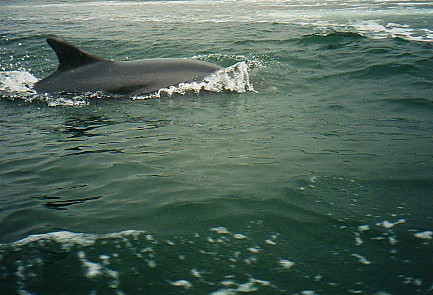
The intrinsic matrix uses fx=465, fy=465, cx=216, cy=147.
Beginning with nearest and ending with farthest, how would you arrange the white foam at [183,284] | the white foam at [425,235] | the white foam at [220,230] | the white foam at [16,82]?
the white foam at [183,284], the white foam at [425,235], the white foam at [220,230], the white foam at [16,82]

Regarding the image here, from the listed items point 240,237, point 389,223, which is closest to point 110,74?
point 240,237

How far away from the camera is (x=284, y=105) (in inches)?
297

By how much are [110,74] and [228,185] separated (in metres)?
4.99

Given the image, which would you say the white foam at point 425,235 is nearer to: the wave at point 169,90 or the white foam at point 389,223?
the white foam at point 389,223

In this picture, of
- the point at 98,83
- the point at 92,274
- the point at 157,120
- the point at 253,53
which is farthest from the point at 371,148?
the point at 253,53

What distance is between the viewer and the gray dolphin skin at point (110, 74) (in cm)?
843

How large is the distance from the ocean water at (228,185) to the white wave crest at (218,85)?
1.3 inches

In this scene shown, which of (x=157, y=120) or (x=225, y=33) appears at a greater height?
(x=225, y=33)

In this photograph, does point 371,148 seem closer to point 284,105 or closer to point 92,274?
point 284,105

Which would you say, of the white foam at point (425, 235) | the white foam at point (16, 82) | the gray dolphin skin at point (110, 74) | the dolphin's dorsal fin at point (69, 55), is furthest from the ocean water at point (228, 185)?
the dolphin's dorsal fin at point (69, 55)

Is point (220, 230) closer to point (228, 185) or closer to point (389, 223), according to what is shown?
point (228, 185)

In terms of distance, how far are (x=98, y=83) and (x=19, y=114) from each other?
1.50 metres

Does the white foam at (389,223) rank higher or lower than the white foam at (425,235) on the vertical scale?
higher

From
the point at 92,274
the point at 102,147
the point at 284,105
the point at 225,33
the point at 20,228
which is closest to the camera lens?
the point at 92,274
